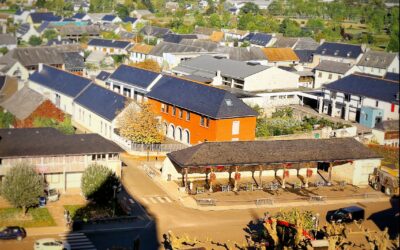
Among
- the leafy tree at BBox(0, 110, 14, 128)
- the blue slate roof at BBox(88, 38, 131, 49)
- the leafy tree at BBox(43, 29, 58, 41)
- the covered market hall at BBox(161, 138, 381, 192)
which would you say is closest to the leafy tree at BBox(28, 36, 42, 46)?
the leafy tree at BBox(43, 29, 58, 41)

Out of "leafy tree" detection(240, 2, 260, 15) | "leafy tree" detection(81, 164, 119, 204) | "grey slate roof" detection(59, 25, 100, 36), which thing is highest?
"leafy tree" detection(240, 2, 260, 15)

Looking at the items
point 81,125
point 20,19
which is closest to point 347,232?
point 81,125

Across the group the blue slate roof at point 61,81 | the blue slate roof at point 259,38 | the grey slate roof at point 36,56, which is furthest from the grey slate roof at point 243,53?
the blue slate roof at point 61,81

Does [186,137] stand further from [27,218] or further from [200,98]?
[27,218]

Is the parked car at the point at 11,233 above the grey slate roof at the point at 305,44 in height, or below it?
below

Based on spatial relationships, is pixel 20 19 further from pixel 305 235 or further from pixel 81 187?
pixel 305 235

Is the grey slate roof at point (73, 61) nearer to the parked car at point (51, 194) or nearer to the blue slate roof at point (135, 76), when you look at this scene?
the blue slate roof at point (135, 76)

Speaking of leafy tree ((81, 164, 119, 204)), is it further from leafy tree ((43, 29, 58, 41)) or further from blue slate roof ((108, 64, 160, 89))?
leafy tree ((43, 29, 58, 41))
